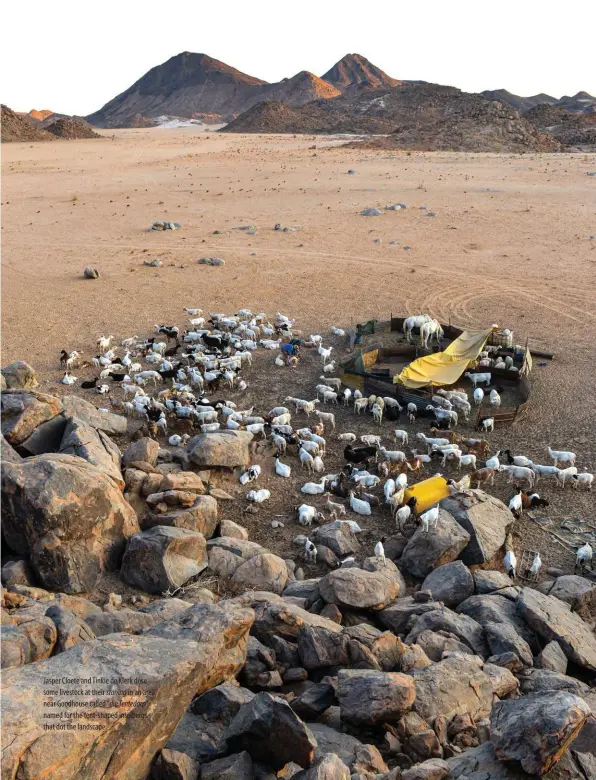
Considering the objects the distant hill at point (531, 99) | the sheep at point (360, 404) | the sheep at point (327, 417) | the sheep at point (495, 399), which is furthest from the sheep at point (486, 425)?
the distant hill at point (531, 99)

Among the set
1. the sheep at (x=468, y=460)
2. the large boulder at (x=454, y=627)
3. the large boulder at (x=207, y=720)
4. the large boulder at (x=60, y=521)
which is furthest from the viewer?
the sheep at (x=468, y=460)

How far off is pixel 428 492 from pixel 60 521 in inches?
299

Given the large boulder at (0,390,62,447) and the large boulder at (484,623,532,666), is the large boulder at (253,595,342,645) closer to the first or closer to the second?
the large boulder at (484,623,532,666)

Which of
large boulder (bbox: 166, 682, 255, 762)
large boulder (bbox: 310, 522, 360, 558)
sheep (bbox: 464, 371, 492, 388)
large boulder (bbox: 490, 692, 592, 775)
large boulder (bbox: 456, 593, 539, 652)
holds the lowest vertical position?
large boulder (bbox: 310, 522, 360, 558)

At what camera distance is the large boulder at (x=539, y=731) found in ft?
22.4

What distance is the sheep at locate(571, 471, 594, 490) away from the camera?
15.4m

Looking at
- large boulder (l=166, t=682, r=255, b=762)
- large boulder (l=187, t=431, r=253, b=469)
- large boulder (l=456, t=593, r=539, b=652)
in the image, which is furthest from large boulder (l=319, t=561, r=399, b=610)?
large boulder (l=187, t=431, r=253, b=469)

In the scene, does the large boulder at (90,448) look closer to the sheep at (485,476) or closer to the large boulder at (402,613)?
the large boulder at (402,613)

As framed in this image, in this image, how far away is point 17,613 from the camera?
940 cm

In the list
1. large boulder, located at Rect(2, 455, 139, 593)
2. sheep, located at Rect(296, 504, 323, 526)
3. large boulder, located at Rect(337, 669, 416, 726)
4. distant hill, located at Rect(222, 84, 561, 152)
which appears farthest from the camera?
distant hill, located at Rect(222, 84, 561, 152)

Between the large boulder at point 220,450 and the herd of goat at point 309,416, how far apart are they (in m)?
0.44

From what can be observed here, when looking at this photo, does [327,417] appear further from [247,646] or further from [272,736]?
[272,736]

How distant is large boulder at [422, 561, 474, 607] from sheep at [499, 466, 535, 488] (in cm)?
434

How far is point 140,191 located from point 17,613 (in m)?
48.0
